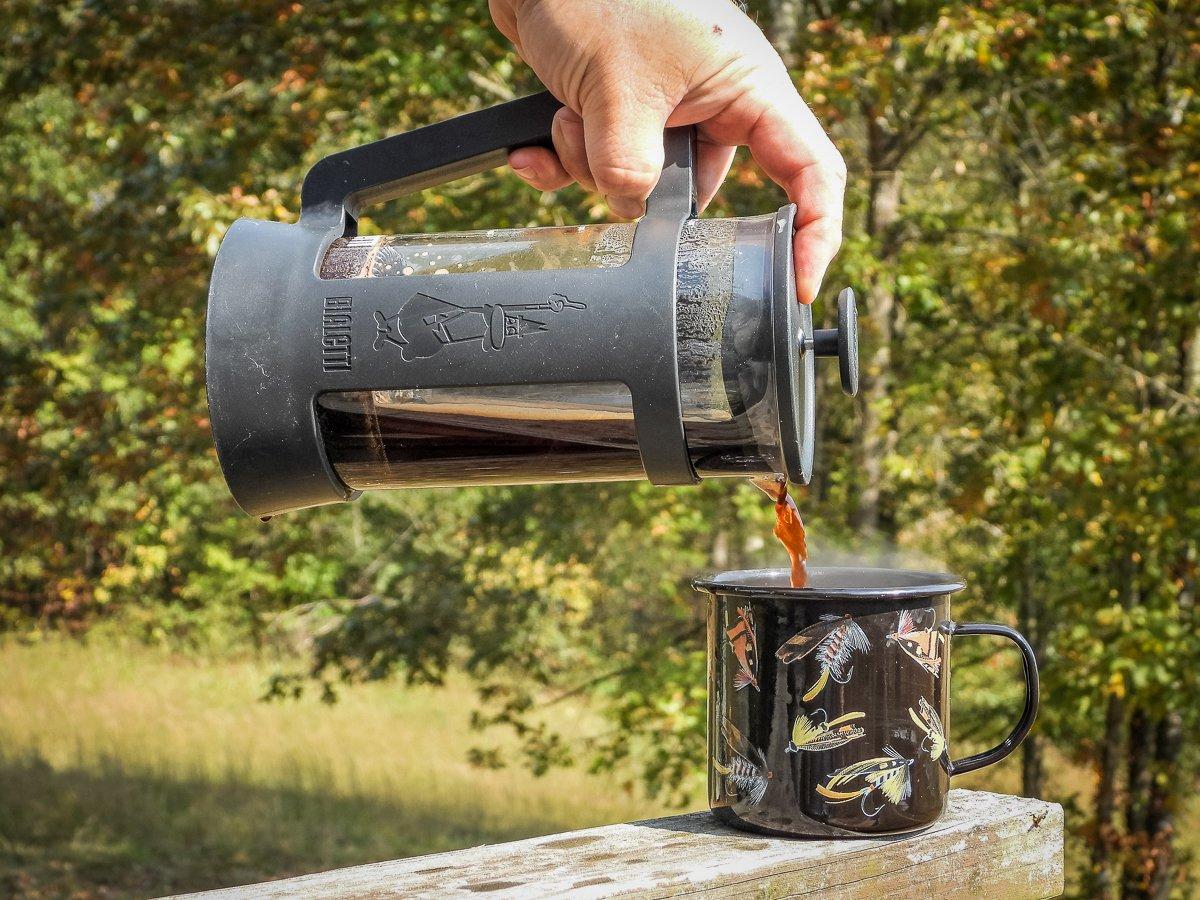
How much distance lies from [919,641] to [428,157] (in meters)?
0.66

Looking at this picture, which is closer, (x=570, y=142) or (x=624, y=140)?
(x=624, y=140)

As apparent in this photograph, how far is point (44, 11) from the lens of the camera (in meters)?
5.16

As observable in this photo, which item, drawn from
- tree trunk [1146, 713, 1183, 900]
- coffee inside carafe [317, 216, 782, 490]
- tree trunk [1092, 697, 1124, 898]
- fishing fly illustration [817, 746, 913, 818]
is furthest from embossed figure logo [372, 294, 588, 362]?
tree trunk [1146, 713, 1183, 900]

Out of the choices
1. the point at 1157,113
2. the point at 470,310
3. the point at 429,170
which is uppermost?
the point at 1157,113

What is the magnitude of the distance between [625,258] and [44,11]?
4983 millimetres

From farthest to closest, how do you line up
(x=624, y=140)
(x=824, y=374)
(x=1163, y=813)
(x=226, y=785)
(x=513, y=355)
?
(x=226, y=785) < (x=824, y=374) < (x=1163, y=813) < (x=624, y=140) < (x=513, y=355)

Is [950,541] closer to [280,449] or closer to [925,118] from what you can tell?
[925,118]

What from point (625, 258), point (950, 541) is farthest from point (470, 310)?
point (950, 541)

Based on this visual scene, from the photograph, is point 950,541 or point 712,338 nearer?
point 712,338

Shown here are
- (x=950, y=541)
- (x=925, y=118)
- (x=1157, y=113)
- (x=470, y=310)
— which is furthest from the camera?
(x=950, y=541)

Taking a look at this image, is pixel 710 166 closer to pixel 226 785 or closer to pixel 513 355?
pixel 513 355

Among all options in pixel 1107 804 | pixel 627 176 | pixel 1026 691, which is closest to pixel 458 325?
pixel 627 176

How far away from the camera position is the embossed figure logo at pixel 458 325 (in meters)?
1.01

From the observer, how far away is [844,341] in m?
1.09
